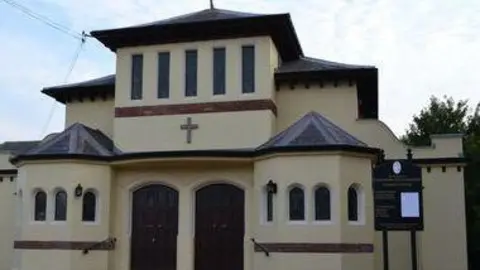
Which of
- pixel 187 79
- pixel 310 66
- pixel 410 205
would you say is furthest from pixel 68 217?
pixel 410 205

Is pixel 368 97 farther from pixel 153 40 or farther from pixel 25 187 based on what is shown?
pixel 25 187

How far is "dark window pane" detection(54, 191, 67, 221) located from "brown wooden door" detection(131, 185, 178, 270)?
1.87m

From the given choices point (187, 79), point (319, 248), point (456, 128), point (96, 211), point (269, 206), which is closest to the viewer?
point (319, 248)

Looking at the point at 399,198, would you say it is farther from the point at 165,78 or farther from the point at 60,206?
the point at 60,206

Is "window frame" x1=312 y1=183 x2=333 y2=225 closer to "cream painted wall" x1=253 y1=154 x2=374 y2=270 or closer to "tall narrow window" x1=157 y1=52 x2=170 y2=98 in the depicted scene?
"cream painted wall" x1=253 y1=154 x2=374 y2=270

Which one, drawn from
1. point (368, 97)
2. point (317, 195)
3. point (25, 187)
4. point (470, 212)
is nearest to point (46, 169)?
point (25, 187)

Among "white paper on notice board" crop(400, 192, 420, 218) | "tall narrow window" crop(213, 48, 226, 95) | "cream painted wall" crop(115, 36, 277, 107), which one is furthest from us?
"tall narrow window" crop(213, 48, 226, 95)

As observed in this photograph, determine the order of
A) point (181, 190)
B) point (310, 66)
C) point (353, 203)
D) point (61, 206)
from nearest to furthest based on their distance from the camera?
point (353, 203) < point (61, 206) < point (181, 190) < point (310, 66)

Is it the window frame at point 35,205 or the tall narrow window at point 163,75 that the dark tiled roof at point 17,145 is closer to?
the window frame at point 35,205

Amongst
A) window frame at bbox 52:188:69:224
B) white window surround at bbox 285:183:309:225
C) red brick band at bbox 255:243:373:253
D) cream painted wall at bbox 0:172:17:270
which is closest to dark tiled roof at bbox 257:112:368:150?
white window surround at bbox 285:183:309:225

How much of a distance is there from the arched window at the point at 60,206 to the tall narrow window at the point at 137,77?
338 centimetres

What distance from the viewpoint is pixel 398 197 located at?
12.7m

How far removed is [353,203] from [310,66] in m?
5.05

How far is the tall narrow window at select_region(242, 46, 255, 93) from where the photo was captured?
1761 cm
